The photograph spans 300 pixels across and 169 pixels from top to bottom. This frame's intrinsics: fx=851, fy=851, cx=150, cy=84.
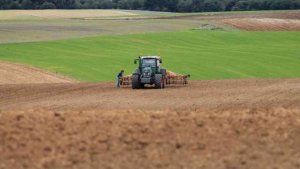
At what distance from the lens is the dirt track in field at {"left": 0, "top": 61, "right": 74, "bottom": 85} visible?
50622 mm

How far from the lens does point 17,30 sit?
3246 inches

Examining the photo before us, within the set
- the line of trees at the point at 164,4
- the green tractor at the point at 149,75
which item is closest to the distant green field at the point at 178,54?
the green tractor at the point at 149,75

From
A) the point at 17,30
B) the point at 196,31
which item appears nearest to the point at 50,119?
the point at 17,30

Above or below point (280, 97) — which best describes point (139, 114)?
above

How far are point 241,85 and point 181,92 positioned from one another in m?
5.73

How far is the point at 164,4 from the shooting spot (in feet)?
544

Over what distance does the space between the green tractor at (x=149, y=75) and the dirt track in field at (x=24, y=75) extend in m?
9.03

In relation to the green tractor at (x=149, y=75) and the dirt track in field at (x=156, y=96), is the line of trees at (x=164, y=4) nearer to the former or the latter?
the green tractor at (x=149, y=75)

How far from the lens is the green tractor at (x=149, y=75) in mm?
42938

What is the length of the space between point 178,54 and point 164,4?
321 feet

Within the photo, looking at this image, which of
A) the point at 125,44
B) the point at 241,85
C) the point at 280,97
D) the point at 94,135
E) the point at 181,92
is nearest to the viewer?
the point at 94,135

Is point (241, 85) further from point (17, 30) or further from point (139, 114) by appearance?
point (17, 30)

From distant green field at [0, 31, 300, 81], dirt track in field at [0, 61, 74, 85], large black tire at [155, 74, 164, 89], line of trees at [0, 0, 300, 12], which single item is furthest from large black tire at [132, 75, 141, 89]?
line of trees at [0, 0, 300, 12]

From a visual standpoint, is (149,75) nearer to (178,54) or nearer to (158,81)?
(158,81)
